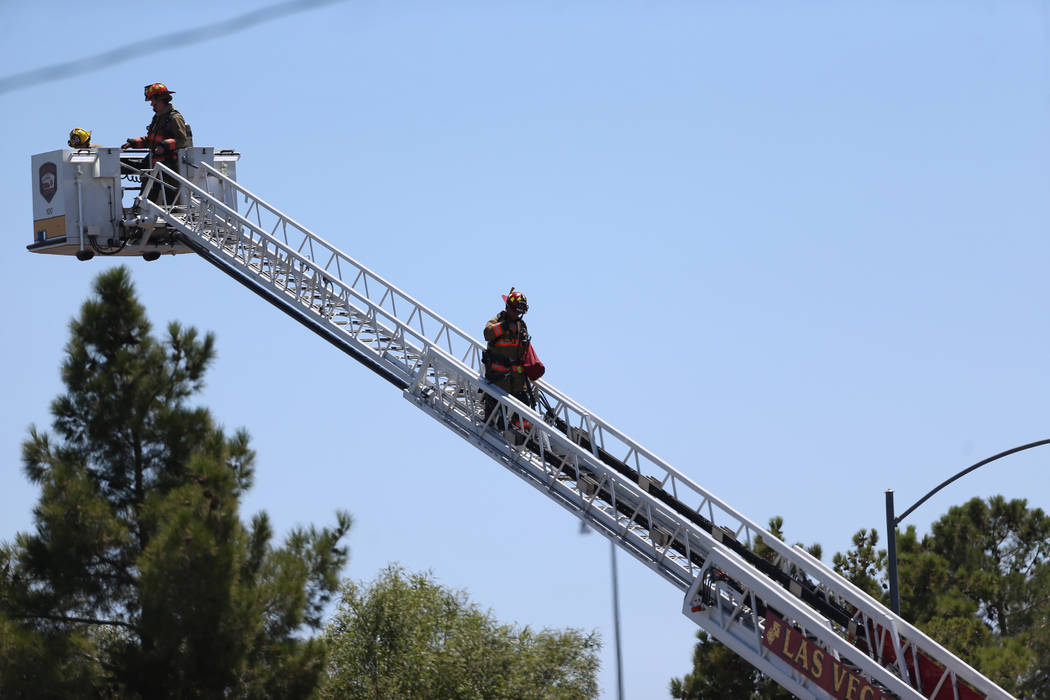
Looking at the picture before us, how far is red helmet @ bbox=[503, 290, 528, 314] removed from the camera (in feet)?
70.5

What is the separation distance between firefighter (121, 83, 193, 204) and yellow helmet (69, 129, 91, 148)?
23.3 inches

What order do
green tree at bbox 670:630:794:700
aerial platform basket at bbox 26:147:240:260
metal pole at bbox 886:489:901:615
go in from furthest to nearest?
1. green tree at bbox 670:630:794:700
2. aerial platform basket at bbox 26:147:240:260
3. metal pole at bbox 886:489:901:615

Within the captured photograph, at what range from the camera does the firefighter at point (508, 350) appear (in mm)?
21562

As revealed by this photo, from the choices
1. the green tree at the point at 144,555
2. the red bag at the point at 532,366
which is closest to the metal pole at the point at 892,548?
the red bag at the point at 532,366

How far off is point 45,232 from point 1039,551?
28.6 meters

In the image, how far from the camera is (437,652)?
111 ft

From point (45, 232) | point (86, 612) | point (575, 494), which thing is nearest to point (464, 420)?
point (575, 494)

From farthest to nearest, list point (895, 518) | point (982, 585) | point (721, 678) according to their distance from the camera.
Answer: point (982, 585), point (721, 678), point (895, 518)

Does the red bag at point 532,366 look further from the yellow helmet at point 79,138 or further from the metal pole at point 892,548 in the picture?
the yellow helmet at point 79,138

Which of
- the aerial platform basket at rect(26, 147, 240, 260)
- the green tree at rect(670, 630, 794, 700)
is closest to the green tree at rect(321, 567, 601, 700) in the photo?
the green tree at rect(670, 630, 794, 700)

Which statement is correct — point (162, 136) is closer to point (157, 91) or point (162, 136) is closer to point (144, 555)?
point (157, 91)

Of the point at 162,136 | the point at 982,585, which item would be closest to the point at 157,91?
the point at 162,136

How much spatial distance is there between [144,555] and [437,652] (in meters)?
15.7

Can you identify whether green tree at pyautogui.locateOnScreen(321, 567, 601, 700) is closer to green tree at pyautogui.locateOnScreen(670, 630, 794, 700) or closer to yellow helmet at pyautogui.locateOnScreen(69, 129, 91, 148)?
green tree at pyautogui.locateOnScreen(670, 630, 794, 700)
